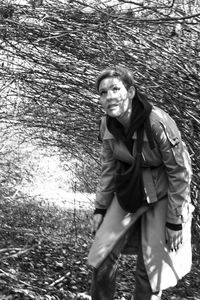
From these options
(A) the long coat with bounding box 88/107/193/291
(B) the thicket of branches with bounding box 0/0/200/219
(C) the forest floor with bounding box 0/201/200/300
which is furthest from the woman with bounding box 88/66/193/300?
(C) the forest floor with bounding box 0/201/200/300

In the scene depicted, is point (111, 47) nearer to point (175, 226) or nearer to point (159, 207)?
point (159, 207)

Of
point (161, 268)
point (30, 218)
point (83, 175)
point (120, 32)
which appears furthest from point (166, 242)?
point (83, 175)

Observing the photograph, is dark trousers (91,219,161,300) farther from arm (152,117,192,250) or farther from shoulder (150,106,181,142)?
shoulder (150,106,181,142)

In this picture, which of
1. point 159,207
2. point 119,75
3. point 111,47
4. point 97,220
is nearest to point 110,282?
point 97,220

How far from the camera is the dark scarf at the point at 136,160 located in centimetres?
229

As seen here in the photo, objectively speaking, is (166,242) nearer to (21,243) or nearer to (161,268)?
(161,268)

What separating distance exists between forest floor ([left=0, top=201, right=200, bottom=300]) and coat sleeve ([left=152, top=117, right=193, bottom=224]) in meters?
1.30

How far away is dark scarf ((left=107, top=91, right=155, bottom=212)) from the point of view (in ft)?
7.52

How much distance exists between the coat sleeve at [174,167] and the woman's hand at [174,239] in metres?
0.05

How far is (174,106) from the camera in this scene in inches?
133

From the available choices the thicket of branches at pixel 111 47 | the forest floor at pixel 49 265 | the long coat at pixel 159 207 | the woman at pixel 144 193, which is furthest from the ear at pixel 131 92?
the forest floor at pixel 49 265

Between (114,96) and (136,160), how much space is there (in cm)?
30

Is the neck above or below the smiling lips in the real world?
below

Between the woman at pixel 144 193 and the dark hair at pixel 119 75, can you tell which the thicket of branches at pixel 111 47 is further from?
the woman at pixel 144 193
